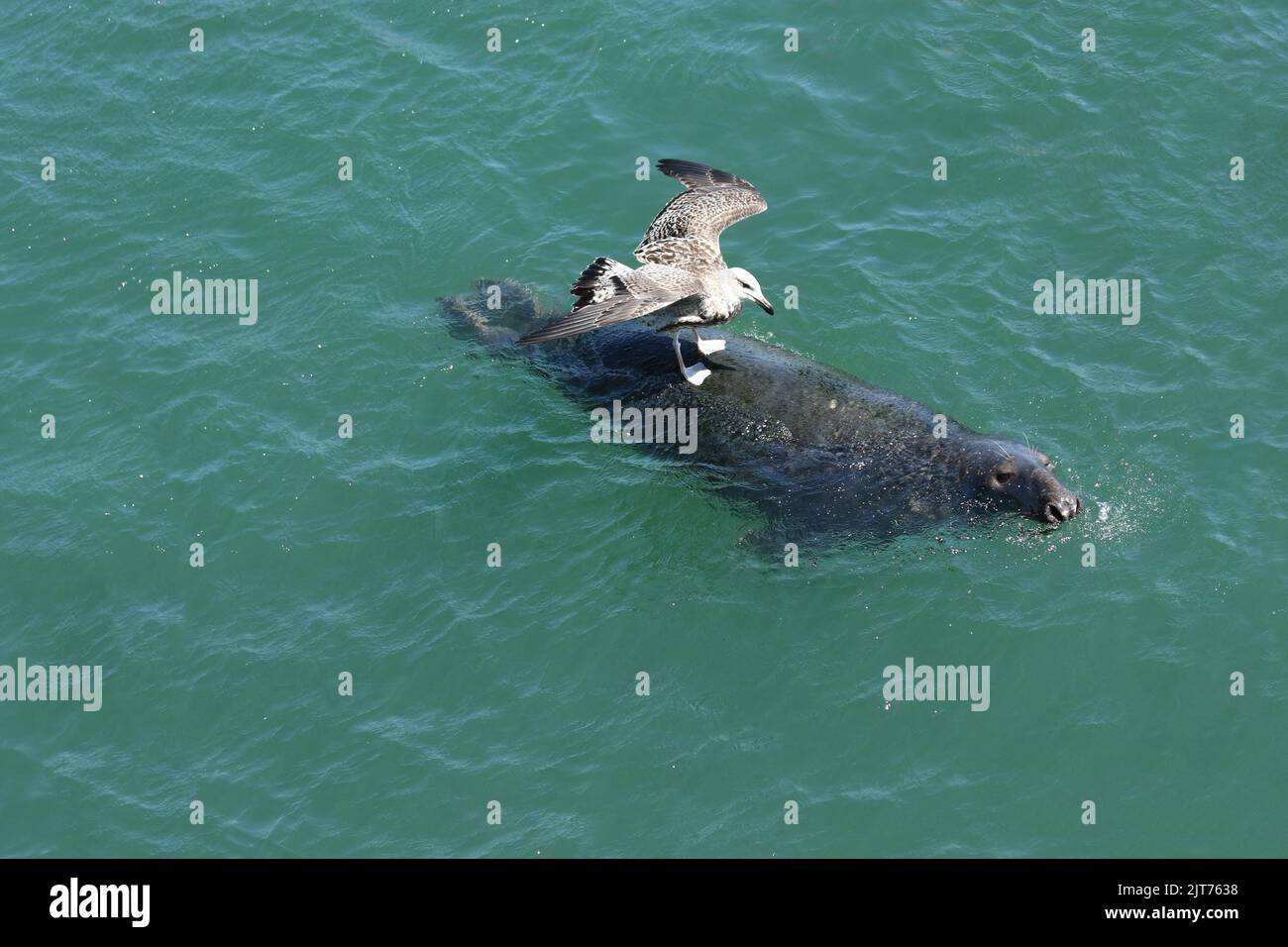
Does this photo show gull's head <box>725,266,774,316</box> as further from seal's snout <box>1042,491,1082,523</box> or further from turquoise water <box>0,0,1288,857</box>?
seal's snout <box>1042,491,1082,523</box>

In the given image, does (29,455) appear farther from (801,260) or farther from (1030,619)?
(1030,619)

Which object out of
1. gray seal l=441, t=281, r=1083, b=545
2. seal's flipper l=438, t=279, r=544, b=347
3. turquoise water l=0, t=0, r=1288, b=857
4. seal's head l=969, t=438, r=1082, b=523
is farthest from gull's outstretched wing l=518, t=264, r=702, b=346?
seal's head l=969, t=438, r=1082, b=523

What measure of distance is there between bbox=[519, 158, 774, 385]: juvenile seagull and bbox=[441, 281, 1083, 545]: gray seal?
537 millimetres

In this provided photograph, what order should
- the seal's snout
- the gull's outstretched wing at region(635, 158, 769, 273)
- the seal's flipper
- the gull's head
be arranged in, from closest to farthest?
the seal's snout, the gull's head, the gull's outstretched wing at region(635, 158, 769, 273), the seal's flipper

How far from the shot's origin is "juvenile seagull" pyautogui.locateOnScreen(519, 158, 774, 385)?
70.6ft

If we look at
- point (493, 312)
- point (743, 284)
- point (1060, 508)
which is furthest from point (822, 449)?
point (493, 312)

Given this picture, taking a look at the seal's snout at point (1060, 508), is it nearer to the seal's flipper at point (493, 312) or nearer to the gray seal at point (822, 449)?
the gray seal at point (822, 449)

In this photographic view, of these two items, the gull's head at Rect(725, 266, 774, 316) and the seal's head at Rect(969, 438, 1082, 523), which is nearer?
the seal's head at Rect(969, 438, 1082, 523)

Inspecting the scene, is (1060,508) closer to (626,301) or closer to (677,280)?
(677,280)

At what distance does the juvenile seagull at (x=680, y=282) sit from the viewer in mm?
21531

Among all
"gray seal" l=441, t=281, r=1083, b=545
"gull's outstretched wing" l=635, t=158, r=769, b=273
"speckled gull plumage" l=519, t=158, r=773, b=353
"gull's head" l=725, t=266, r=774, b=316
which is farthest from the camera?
"gull's outstretched wing" l=635, t=158, r=769, b=273

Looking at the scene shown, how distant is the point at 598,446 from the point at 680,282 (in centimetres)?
332

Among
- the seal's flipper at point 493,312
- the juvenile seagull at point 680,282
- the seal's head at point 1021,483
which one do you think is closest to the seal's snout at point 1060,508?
the seal's head at point 1021,483

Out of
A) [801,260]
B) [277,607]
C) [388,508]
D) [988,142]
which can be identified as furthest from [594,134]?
[277,607]
